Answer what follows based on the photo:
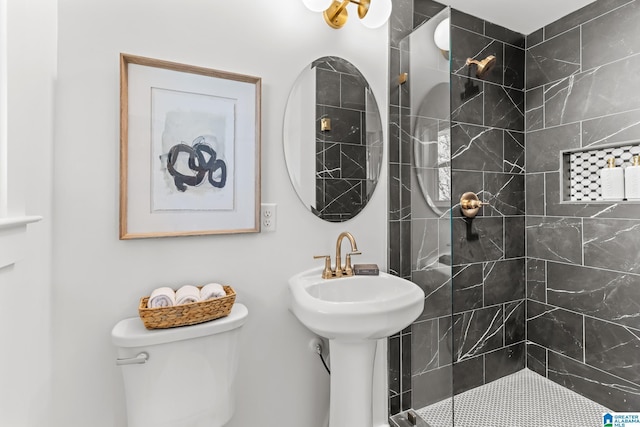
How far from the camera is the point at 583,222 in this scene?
1938 millimetres

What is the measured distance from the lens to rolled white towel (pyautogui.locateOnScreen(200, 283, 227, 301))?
1120 millimetres

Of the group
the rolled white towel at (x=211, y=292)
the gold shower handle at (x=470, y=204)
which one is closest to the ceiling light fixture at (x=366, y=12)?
the gold shower handle at (x=470, y=204)

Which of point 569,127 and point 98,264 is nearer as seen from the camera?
point 98,264

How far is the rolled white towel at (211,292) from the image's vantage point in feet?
3.67

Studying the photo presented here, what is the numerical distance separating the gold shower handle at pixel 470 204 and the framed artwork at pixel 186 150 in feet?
4.35

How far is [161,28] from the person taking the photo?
1.18 metres

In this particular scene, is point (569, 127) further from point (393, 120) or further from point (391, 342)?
point (391, 342)

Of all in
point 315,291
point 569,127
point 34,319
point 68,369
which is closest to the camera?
point 34,319

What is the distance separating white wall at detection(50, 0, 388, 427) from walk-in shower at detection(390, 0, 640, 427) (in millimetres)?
305

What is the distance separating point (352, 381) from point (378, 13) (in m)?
1.60

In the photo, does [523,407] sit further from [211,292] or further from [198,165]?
[198,165]

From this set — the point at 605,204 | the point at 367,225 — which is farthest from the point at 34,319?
the point at 605,204

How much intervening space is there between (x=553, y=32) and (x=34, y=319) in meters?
3.03

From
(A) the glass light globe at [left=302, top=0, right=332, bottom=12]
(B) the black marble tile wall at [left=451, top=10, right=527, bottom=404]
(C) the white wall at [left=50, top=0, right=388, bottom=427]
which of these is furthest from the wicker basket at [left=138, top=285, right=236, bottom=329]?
(B) the black marble tile wall at [left=451, top=10, right=527, bottom=404]
